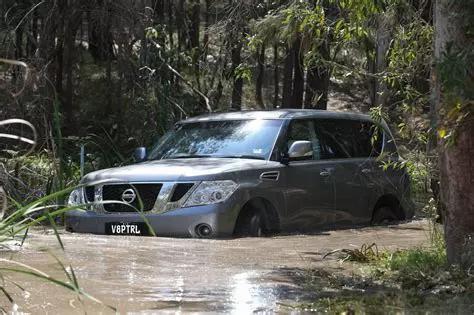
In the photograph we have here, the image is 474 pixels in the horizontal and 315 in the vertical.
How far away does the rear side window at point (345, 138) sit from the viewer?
13.1 metres

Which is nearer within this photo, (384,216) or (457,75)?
(457,75)

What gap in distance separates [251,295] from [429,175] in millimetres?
2993

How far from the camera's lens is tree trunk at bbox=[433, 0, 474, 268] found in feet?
26.6

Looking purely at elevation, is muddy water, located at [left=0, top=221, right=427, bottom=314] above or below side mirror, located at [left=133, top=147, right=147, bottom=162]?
below

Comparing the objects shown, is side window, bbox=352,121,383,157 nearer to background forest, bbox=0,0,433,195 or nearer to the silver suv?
the silver suv

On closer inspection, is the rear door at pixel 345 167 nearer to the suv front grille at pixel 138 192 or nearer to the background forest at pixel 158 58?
the background forest at pixel 158 58

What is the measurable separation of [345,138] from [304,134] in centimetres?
87

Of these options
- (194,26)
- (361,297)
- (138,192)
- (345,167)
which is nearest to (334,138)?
(345,167)

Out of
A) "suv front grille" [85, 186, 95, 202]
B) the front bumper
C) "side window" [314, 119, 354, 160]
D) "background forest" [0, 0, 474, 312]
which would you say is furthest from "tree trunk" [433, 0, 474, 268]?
"suv front grille" [85, 186, 95, 202]

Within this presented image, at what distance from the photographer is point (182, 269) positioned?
8.82 metres

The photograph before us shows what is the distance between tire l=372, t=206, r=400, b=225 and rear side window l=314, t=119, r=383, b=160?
0.77m

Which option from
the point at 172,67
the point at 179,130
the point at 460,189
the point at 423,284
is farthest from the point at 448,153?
the point at 172,67

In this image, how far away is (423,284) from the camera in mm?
8023

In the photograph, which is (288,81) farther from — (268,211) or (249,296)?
(249,296)
